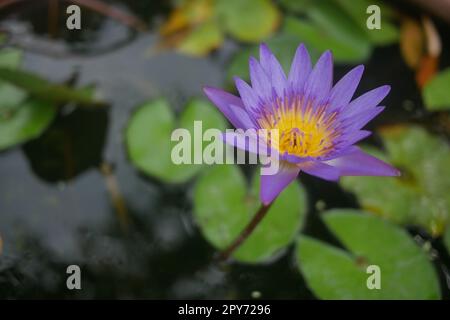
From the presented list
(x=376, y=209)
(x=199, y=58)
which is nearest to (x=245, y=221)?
(x=376, y=209)

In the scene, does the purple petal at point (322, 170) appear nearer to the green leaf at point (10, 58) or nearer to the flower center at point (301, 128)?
the flower center at point (301, 128)

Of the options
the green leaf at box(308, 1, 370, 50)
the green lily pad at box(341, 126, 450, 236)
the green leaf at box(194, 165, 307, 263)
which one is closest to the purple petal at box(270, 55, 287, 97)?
the green leaf at box(194, 165, 307, 263)

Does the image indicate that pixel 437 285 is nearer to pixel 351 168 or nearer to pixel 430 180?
pixel 430 180

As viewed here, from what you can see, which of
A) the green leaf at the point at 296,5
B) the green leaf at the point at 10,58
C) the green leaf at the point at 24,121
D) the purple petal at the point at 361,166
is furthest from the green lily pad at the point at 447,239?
the green leaf at the point at 10,58

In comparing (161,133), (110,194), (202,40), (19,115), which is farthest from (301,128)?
(19,115)

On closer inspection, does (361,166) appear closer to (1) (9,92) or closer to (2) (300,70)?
(2) (300,70)
